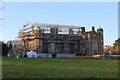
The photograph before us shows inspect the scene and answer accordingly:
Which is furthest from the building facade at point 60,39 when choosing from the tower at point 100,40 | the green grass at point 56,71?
the green grass at point 56,71

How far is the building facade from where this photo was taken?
129 m

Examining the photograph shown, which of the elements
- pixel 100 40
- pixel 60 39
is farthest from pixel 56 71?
pixel 100 40

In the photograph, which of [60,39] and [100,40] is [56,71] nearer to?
[60,39]

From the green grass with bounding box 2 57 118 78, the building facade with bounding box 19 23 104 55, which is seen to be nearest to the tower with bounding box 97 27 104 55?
the building facade with bounding box 19 23 104 55

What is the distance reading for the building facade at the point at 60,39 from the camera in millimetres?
129125

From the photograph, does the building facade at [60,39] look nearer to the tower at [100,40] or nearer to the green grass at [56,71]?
the tower at [100,40]

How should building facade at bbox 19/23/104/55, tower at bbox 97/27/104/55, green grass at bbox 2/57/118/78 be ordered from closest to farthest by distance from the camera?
green grass at bbox 2/57/118/78, building facade at bbox 19/23/104/55, tower at bbox 97/27/104/55

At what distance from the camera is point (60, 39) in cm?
13075

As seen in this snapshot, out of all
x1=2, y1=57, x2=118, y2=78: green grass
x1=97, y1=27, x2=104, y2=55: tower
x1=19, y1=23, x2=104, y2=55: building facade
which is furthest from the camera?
x1=97, y1=27, x2=104, y2=55: tower

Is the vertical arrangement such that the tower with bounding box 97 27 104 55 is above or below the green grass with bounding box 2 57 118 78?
above

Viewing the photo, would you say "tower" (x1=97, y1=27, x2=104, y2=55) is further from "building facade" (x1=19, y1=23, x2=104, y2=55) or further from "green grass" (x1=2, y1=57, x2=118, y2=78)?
"green grass" (x1=2, y1=57, x2=118, y2=78)

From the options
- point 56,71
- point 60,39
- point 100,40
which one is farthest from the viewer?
point 100,40

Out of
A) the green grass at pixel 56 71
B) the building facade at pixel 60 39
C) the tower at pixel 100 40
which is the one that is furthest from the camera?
the tower at pixel 100 40

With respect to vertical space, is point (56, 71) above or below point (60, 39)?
below
